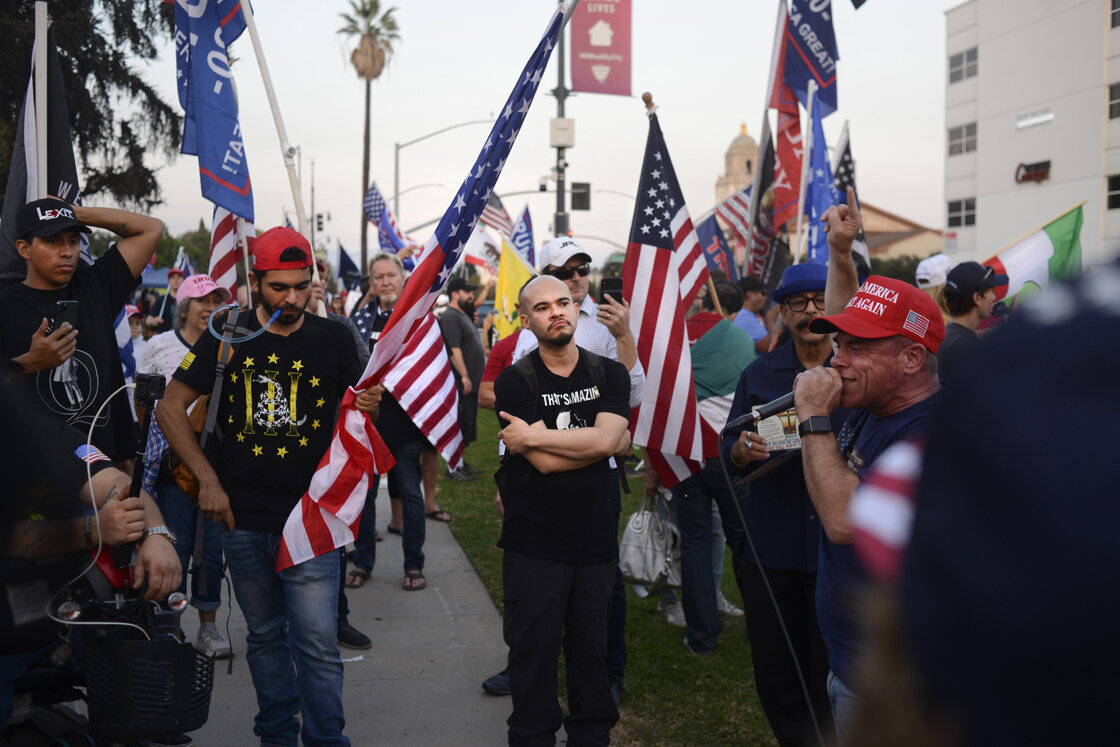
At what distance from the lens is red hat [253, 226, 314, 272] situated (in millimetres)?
4246

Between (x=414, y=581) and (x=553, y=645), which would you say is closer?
(x=553, y=645)

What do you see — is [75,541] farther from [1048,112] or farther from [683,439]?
[1048,112]

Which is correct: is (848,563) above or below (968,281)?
below

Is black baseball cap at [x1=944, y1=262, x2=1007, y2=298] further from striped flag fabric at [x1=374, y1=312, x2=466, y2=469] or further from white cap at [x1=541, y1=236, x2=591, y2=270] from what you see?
striped flag fabric at [x1=374, y1=312, x2=466, y2=469]

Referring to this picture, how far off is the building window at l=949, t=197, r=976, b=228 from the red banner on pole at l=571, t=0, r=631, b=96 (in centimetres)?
4466

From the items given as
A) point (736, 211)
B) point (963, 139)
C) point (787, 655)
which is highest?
point (963, 139)

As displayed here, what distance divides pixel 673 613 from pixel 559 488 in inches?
118

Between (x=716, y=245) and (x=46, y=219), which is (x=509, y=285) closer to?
(x=716, y=245)

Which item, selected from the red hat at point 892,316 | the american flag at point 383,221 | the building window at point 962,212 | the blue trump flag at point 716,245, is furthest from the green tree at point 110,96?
the building window at point 962,212

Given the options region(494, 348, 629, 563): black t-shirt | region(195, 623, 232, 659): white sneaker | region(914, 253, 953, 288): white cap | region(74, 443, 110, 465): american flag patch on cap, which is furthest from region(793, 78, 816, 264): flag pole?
region(74, 443, 110, 465): american flag patch on cap

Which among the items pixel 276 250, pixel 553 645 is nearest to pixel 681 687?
pixel 553 645

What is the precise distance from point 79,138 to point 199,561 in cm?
1948

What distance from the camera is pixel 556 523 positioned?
13.5ft

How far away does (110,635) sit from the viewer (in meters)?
3.19
